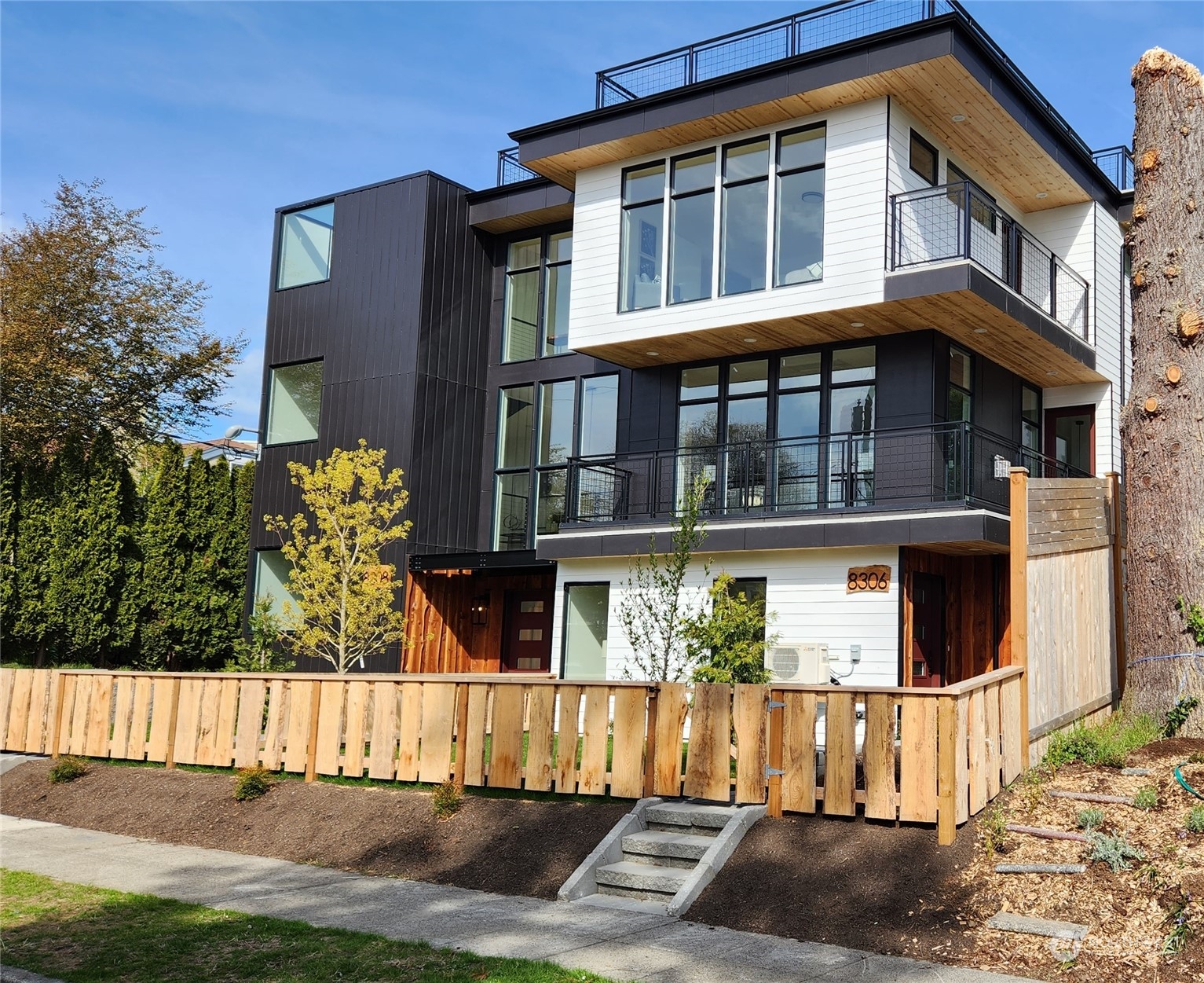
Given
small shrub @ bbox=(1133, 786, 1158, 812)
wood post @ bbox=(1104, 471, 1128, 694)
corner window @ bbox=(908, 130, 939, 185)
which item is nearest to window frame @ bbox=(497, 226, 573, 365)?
corner window @ bbox=(908, 130, 939, 185)

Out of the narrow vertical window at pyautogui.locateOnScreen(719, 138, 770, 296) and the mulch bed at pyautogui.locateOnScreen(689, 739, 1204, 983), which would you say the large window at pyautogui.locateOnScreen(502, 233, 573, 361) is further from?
the mulch bed at pyautogui.locateOnScreen(689, 739, 1204, 983)

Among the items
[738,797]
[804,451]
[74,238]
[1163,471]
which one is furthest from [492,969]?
[74,238]

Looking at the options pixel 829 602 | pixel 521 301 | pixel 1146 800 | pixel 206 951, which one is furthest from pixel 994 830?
pixel 521 301

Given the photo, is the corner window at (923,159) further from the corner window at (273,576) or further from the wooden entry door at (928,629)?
the corner window at (273,576)

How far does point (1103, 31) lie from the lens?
13.0 metres

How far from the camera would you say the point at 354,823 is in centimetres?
1054

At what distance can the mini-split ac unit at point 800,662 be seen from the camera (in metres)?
14.4

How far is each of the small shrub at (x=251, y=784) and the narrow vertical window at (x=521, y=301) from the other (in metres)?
11.0

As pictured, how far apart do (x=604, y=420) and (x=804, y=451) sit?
14.1ft

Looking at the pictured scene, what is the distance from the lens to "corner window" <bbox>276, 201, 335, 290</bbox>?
22.1 metres

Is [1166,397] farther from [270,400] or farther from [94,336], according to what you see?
[94,336]

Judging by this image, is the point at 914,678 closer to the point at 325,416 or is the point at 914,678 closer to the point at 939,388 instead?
the point at 939,388

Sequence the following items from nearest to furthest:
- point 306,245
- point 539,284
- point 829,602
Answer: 1. point 829,602
2. point 539,284
3. point 306,245

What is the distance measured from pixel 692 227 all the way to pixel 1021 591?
949cm
